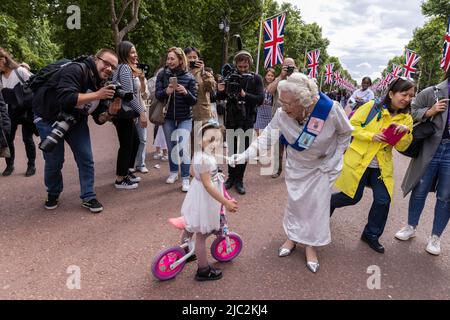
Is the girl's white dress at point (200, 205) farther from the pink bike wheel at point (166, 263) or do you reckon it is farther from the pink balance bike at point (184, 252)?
the pink bike wheel at point (166, 263)

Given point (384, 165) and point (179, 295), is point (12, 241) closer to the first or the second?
point (179, 295)

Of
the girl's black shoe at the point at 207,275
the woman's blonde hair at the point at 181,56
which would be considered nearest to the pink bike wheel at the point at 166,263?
the girl's black shoe at the point at 207,275

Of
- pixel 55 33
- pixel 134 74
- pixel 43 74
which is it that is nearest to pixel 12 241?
pixel 43 74

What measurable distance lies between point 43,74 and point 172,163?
2272mm

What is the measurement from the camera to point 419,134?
10.9 feet

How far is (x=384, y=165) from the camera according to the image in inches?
129

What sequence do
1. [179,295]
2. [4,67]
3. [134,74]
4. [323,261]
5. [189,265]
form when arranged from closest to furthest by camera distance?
1. [179,295]
2. [189,265]
3. [323,261]
4. [134,74]
5. [4,67]

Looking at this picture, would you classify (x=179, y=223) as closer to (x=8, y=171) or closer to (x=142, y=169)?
(x=142, y=169)

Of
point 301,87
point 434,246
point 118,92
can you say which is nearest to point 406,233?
point 434,246

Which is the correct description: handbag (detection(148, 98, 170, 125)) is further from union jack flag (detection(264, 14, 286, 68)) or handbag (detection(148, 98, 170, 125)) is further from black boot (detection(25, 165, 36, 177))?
union jack flag (detection(264, 14, 286, 68))

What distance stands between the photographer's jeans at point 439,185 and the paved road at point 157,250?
39cm

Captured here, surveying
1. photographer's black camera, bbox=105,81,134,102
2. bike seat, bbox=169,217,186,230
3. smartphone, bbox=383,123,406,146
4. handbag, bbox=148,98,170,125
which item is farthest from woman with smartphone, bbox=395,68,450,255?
handbag, bbox=148,98,170,125

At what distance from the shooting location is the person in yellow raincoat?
10.3ft

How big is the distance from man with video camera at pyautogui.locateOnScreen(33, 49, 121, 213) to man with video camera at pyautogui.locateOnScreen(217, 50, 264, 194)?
1.69 metres
